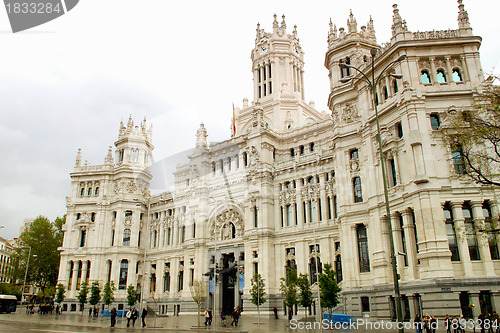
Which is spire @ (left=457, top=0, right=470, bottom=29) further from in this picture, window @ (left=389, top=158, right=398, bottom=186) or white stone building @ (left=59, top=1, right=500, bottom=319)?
window @ (left=389, top=158, right=398, bottom=186)

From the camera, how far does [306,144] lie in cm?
5747

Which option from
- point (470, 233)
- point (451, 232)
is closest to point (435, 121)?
point (451, 232)

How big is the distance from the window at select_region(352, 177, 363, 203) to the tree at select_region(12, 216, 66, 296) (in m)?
66.7

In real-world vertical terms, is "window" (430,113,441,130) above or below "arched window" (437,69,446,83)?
below

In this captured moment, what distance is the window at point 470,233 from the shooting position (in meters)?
30.6

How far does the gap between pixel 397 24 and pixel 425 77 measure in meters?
5.82

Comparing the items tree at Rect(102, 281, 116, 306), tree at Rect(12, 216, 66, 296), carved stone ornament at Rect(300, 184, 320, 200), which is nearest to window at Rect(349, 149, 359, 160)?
carved stone ornament at Rect(300, 184, 320, 200)

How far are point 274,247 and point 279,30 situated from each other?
42.7 meters

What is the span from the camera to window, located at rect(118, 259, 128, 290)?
217 ft

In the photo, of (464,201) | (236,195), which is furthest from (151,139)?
(464,201)

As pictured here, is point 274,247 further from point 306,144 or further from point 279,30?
point 279,30

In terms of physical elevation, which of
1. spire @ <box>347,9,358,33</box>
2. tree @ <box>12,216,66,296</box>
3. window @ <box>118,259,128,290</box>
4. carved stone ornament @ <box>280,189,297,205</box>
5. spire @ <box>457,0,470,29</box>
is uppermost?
spire @ <box>347,9,358,33</box>

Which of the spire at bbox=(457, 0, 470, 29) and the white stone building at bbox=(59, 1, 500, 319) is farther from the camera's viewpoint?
the spire at bbox=(457, 0, 470, 29)

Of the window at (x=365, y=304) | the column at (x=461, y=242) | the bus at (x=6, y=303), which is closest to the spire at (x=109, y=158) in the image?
the bus at (x=6, y=303)
